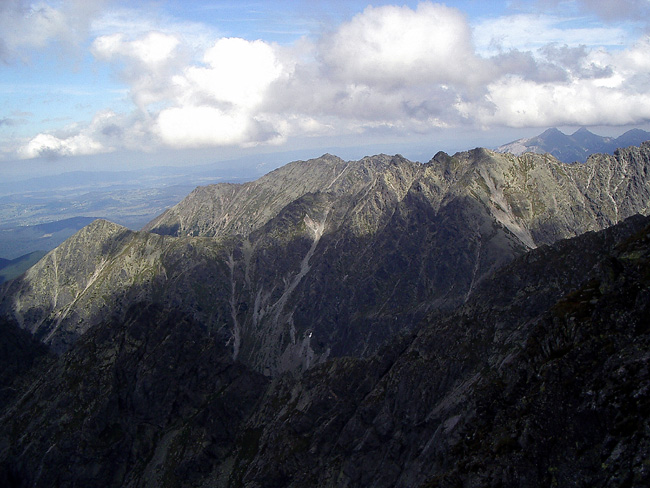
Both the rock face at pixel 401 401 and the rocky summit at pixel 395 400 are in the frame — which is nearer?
the rock face at pixel 401 401

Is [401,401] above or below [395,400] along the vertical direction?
above

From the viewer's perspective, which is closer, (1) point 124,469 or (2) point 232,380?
(1) point 124,469

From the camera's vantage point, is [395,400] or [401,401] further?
[395,400]

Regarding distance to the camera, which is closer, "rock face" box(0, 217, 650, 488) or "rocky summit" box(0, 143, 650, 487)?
"rock face" box(0, 217, 650, 488)

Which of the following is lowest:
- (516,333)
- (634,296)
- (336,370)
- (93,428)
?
(93,428)

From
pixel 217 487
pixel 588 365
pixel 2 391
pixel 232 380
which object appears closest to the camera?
pixel 588 365

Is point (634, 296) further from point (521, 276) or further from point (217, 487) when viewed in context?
point (217, 487)

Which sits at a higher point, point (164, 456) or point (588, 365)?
point (588, 365)

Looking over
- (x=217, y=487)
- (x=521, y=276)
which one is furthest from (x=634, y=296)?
(x=217, y=487)
